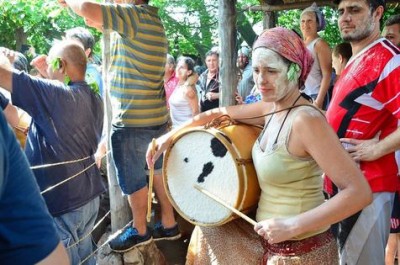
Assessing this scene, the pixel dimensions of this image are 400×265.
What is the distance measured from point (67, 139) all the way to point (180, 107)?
277cm

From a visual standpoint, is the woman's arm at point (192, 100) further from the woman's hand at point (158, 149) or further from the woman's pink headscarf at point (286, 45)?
the woman's pink headscarf at point (286, 45)

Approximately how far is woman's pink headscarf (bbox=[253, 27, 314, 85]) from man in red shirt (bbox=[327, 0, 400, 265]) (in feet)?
1.69

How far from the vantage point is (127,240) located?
3.64 m

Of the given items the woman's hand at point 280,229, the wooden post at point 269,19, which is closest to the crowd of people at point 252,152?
the woman's hand at point 280,229

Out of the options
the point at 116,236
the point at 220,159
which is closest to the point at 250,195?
the point at 220,159

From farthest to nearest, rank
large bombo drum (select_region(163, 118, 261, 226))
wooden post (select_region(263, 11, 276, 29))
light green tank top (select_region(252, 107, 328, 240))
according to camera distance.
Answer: wooden post (select_region(263, 11, 276, 29)) < large bombo drum (select_region(163, 118, 261, 226)) < light green tank top (select_region(252, 107, 328, 240))

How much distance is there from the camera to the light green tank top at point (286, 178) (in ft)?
6.15

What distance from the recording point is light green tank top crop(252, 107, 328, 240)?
187 centimetres

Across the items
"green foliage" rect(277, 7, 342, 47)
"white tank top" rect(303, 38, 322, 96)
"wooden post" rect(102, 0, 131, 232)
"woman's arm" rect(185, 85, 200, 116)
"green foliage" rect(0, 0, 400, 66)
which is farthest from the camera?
"green foliage" rect(277, 7, 342, 47)

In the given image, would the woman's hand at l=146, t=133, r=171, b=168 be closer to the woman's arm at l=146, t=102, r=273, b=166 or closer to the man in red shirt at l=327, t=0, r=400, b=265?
the woman's arm at l=146, t=102, r=273, b=166

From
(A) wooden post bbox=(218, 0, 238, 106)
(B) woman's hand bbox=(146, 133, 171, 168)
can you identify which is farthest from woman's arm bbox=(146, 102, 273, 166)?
(A) wooden post bbox=(218, 0, 238, 106)

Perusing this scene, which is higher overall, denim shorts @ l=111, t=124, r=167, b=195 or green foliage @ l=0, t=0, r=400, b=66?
→ green foliage @ l=0, t=0, r=400, b=66

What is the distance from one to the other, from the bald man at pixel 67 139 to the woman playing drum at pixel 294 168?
1.27 metres

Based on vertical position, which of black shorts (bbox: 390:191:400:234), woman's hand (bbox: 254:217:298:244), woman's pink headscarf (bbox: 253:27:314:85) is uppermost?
woman's pink headscarf (bbox: 253:27:314:85)
